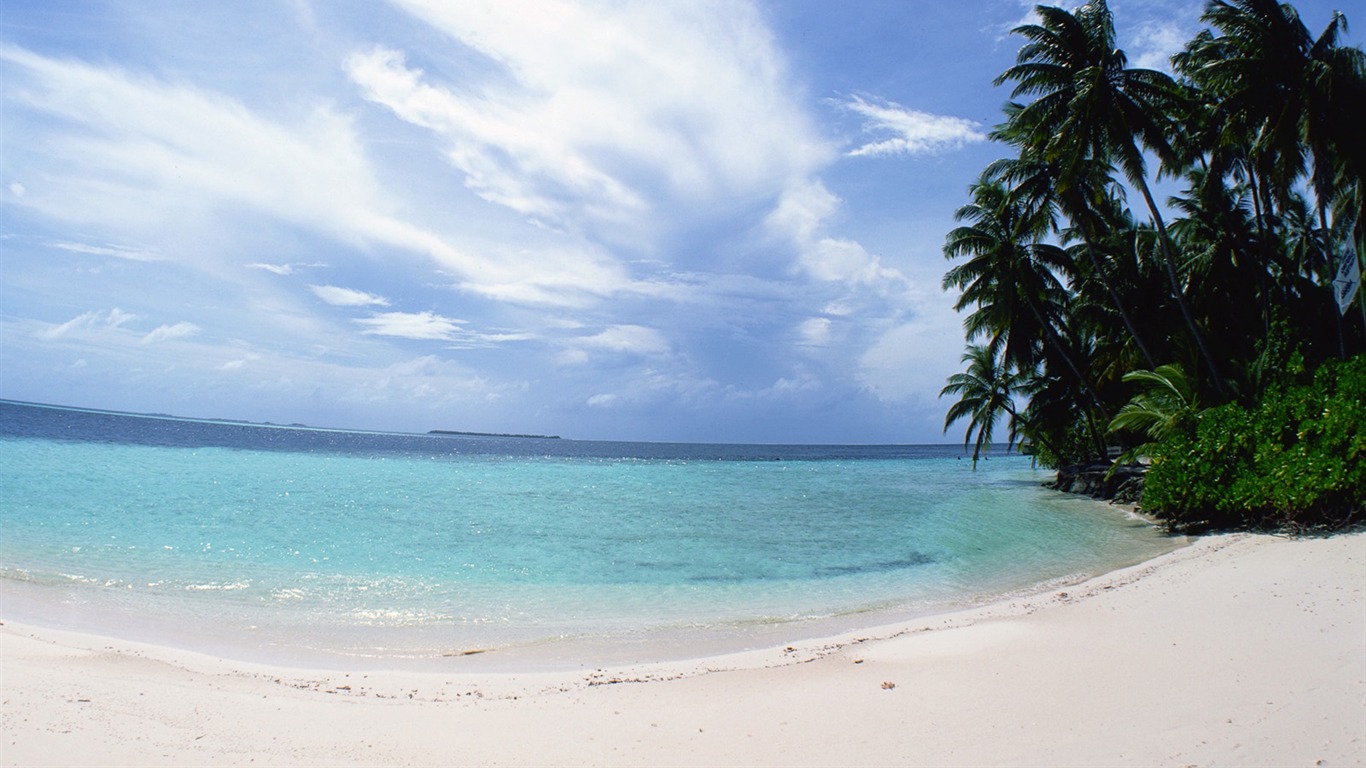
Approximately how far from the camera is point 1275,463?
11.1 m

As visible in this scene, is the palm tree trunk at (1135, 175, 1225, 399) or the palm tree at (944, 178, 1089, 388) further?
the palm tree at (944, 178, 1089, 388)

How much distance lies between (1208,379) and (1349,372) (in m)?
6.25

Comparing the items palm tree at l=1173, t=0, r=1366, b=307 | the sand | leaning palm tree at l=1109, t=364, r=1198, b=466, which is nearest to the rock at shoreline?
leaning palm tree at l=1109, t=364, r=1198, b=466

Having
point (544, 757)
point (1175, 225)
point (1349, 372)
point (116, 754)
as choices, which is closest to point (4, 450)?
point (116, 754)

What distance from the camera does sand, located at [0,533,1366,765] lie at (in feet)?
12.3

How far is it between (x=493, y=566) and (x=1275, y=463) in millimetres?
13505

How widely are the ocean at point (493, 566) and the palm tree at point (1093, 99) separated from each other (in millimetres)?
8599

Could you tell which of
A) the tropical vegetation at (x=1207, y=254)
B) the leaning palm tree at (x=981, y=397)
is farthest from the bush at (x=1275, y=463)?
the leaning palm tree at (x=981, y=397)

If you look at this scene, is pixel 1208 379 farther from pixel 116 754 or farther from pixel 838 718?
pixel 116 754

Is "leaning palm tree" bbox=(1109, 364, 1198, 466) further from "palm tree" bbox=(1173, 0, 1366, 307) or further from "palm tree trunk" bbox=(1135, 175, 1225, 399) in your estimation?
"palm tree" bbox=(1173, 0, 1366, 307)

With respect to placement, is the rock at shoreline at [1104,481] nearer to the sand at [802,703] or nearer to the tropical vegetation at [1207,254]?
the tropical vegetation at [1207,254]

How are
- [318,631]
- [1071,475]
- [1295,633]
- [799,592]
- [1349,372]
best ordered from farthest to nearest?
[1071,475] → [1349,372] → [799,592] → [318,631] → [1295,633]

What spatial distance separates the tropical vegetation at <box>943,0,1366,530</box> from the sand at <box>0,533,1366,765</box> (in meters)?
6.12

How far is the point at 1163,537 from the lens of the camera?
13.2 m
